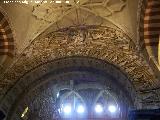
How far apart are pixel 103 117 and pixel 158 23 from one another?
9285 millimetres

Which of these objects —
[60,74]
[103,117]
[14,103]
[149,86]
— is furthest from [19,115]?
[103,117]

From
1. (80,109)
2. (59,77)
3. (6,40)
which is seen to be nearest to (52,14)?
(6,40)

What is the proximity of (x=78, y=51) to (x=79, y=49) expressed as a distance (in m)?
0.09

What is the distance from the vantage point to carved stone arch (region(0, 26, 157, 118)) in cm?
1054

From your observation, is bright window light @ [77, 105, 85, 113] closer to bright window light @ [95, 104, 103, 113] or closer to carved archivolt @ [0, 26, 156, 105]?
bright window light @ [95, 104, 103, 113]

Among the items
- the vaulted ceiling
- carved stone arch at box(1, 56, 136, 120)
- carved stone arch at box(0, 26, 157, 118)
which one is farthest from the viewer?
the vaulted ceiling

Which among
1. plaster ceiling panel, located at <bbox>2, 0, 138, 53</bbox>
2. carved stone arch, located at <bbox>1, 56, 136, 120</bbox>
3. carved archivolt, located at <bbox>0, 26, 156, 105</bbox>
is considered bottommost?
carved stone arch, located at <bbox>1, 56, 136, 120</bbox>

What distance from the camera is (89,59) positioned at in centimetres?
1091

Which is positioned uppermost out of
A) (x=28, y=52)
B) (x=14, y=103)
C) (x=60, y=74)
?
(x=28, y=52)

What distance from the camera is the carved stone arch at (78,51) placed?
10539 mm

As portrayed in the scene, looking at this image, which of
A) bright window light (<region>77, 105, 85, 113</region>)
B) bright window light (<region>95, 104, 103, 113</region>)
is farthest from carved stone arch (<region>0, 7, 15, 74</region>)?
bright window light (<region>95, 104, 103, 113</region>)

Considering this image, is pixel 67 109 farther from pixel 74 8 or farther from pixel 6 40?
pixel 74 8

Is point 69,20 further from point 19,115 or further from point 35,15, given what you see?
point 19,115

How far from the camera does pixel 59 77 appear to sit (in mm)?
11391
